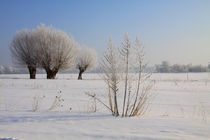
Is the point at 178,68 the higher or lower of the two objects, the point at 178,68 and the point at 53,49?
the lower

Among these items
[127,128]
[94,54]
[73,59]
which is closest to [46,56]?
[73,59]

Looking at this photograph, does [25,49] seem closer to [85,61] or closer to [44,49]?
[44,49]

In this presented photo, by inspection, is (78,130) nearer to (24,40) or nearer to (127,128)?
(127,128)

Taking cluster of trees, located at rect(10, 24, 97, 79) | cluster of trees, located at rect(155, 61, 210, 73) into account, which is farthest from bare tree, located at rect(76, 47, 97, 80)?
cluster of trees, located at rect(155, 61, 210, 73)

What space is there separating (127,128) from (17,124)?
6.15ft

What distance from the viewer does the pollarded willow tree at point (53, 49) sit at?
798 inches

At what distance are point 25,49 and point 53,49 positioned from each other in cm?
429

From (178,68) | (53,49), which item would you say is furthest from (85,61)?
(178,68)

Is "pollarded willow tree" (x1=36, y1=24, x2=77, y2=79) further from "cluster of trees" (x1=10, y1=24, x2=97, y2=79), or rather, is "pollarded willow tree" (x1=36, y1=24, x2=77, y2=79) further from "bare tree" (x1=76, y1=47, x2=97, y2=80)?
"bare tree" (x1=76, y1=47, x2=97, y2=80)

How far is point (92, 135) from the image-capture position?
7.04 feet

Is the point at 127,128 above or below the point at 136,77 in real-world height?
below

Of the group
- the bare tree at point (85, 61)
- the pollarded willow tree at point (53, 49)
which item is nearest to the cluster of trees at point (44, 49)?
the pollarded willow tree at point (53, 49)

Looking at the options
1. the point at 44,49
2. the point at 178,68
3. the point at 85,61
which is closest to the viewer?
the point at 44,49

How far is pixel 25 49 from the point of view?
21.2m
